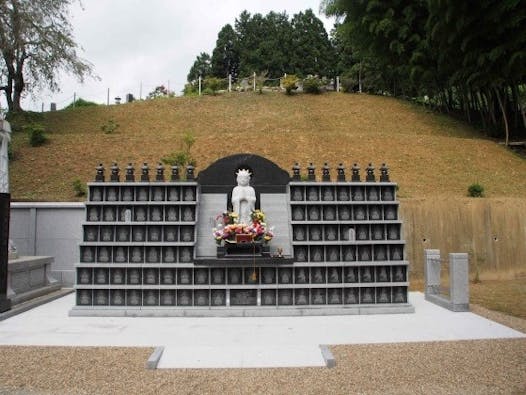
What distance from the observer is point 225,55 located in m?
59.3

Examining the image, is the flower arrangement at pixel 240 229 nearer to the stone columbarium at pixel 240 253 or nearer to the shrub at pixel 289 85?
the stone columbarium at pixel 240 253

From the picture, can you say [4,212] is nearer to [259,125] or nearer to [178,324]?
[178,324]

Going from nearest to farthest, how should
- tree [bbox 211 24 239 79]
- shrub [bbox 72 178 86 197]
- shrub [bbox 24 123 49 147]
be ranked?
shrub [bbox 72 178 86 197] < shrub [bbox 24 123 49 147] < tree [bbox 211 24 239 79]

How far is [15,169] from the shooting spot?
20.7 m

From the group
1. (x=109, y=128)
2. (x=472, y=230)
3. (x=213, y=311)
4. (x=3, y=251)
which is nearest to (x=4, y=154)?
(x=3, y=251)

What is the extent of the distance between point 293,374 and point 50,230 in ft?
33.5

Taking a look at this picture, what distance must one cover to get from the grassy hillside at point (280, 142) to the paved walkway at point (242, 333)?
10034mm

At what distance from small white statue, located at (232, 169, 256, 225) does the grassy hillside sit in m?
9.94

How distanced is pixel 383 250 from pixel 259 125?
20.9 m

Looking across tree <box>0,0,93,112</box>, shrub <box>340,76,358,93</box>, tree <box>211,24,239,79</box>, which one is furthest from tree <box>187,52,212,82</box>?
tree <box>0,0,93,112</box>

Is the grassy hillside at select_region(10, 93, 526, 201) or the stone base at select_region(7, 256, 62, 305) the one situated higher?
the grassy hillside at select_region(10, 93, 526, 201)

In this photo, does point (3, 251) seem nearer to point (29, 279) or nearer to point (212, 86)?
point (29, 279)

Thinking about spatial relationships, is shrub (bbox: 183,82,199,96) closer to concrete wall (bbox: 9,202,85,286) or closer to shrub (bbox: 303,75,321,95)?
shrub (bbox: 303,75,321,95)

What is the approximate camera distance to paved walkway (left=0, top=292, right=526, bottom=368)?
21.5ft
